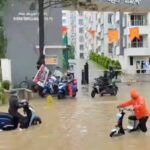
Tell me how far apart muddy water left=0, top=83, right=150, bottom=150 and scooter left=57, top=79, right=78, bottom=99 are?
5097mm

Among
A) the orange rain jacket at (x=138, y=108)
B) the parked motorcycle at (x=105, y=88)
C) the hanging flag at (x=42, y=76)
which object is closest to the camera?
the orange rain jacket at (x=138, y=108)

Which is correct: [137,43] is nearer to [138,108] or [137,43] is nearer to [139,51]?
[139,51]

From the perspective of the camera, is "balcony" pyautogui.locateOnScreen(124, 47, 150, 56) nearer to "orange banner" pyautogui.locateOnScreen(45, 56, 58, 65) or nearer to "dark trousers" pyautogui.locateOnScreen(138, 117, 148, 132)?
"orange banner" pyautogui.locateOnScreen(45, 56, 58, 65)

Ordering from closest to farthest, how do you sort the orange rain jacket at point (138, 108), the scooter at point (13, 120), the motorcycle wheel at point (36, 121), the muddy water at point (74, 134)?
the muddy water at point (74, 134) → the orange rain jacket at point (138, 108) → the scooter at point (13, 120) → the motorcycle wheel at point (36, 121)

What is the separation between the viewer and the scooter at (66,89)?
2733 cm

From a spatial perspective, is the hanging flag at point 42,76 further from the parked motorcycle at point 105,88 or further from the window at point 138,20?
the window at point 138,20

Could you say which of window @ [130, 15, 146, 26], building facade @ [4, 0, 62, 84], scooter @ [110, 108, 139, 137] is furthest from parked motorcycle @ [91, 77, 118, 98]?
window @ [130, 15, 146, 26]

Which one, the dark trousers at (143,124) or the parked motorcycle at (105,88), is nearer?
the dark trousers at (143,124)

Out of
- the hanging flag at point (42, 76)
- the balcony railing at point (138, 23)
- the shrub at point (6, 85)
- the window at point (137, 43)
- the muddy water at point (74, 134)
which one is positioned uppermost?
the balcony railing at point (138, 23)

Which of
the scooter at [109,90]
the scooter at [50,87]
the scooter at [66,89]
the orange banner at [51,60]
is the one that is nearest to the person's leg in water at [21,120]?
the scooter at [66,89]

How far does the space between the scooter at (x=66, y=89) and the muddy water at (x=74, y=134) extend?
201 inches

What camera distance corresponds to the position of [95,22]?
112688 millimetres

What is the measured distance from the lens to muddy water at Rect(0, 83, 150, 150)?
42.8 ft

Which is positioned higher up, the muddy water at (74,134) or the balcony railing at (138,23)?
the balcony railing at (138,23)
